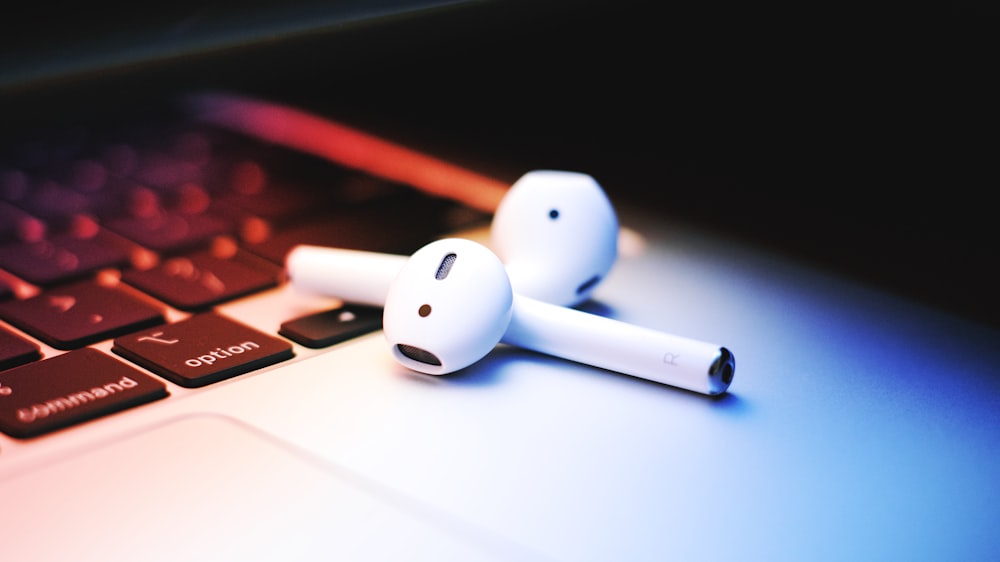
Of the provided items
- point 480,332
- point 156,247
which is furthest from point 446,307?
point 156,247

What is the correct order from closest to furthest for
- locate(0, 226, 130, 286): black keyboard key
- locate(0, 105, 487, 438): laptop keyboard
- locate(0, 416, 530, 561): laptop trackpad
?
locate(0, 416, 530, 561): laptop trackpad
locate(0, 105, 487, 438): laptop keyboard
locate(0, 226, 130, 286): black keyboard key

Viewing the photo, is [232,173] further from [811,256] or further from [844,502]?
[844,502]

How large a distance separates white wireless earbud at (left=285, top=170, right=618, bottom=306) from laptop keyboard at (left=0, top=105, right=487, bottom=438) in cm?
2

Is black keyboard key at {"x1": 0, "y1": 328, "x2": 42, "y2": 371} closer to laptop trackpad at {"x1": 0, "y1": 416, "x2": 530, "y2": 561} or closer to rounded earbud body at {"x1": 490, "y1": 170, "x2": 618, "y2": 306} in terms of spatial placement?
laptop trackpad at {"x1": 0, "y1": 416, "x2": 530, "y2": 561}

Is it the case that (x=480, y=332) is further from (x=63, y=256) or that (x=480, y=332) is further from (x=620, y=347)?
(x=63, y=256)

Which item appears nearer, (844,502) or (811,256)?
(844,502)

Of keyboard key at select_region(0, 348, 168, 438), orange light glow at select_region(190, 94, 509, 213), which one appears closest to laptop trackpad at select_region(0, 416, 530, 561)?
keyboard key at select_region(0, 348, 168, 438)

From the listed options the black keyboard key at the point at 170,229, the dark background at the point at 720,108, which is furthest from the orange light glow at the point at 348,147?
the black keyboard key at the point at 170,229

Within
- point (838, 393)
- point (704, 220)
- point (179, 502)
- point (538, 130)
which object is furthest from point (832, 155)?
point (179, 502)

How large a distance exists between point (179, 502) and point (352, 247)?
0.28 m

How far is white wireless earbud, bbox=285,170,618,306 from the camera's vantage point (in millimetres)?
530

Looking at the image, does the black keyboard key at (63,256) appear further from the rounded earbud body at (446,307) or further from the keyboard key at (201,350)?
the rounded earbud body at (446,307)

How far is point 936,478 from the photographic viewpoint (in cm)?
41

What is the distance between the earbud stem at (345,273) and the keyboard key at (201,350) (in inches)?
1.9
